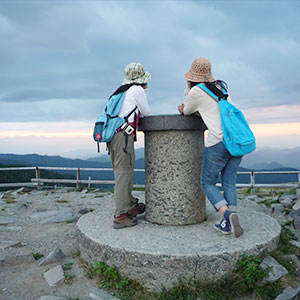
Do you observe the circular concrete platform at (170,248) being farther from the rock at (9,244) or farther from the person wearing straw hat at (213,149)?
the rock at (9,244)

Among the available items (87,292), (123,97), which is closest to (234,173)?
(123,97)

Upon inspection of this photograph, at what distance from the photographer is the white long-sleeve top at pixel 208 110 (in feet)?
12.8

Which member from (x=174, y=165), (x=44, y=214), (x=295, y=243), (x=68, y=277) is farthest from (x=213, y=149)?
(x=44, y=214)

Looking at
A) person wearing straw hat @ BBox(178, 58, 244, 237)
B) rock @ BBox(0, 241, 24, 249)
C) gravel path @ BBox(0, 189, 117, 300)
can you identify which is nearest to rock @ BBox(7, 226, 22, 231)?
gravel path @ BBox(0, 189, 117, 300)

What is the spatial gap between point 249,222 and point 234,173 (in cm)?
91

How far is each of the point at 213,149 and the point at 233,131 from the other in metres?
0.33

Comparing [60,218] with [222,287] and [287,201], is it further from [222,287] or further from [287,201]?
[287,201]

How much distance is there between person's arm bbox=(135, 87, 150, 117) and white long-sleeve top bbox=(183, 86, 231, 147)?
21.8 inches

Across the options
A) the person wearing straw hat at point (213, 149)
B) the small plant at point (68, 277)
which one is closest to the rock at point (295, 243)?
the person wearing straw hat at point (213, 149)

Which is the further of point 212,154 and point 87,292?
point 212,154

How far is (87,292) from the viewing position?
3723 millimetres

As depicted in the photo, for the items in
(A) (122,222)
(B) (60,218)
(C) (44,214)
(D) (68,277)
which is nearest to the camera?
(D) (68,277)

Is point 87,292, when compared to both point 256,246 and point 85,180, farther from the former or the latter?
point 85,180

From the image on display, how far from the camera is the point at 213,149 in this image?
3.97 m
